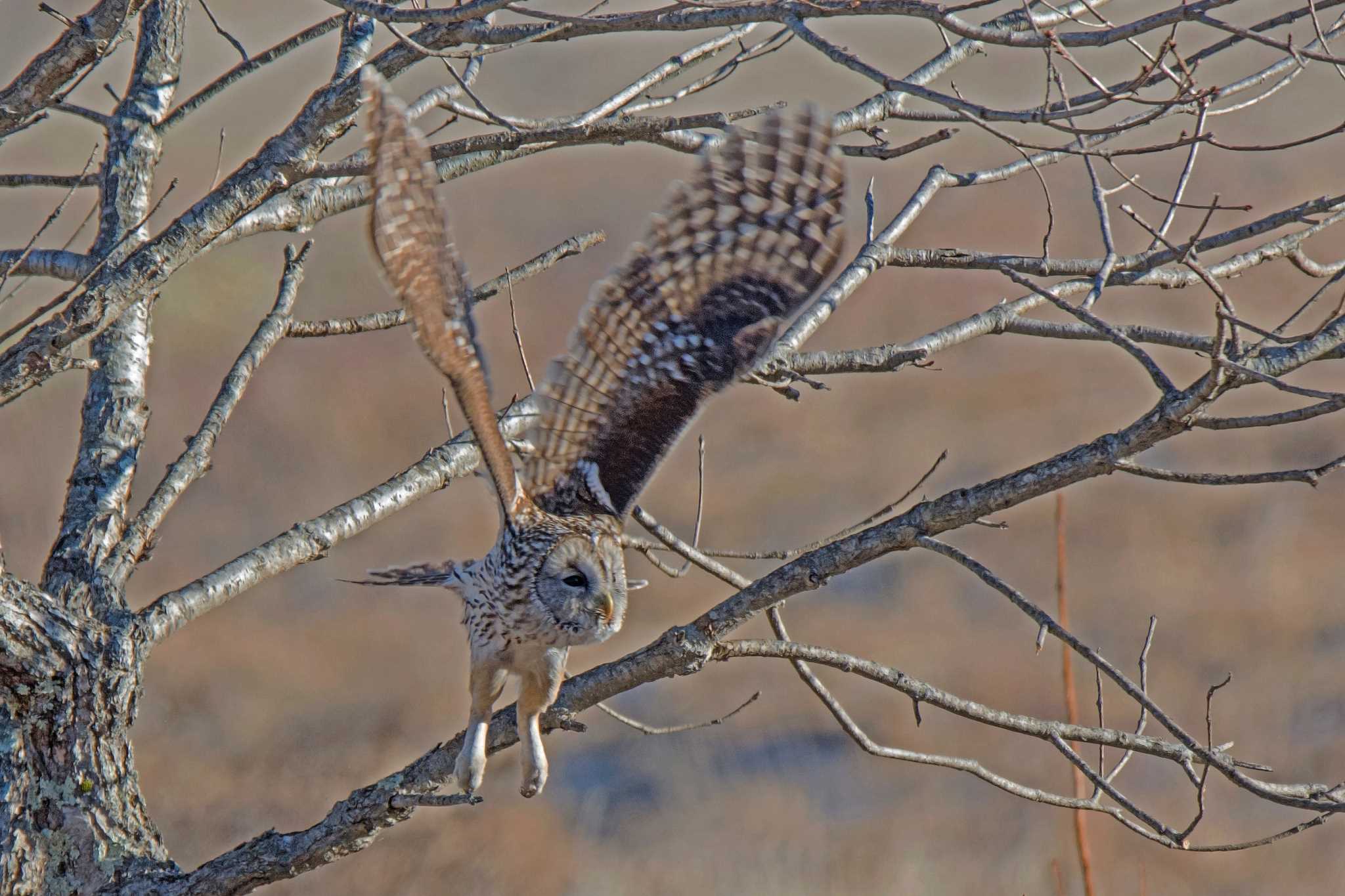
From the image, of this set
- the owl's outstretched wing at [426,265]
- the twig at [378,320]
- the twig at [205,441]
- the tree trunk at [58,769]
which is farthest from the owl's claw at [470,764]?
the twig at [378,320]

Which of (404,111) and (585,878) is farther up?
(585,878)

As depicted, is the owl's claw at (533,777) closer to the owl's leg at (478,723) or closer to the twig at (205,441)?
the owl's leg at (478,723)

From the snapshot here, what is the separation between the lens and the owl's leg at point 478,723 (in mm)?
2779

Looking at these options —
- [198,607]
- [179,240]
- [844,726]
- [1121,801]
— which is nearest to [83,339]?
[179,240]

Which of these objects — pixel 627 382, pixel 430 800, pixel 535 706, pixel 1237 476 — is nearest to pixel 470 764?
pixel 535 706

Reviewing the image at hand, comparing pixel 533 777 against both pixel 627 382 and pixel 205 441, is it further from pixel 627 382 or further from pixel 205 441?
pixel 205 441

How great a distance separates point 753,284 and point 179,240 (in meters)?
1.35

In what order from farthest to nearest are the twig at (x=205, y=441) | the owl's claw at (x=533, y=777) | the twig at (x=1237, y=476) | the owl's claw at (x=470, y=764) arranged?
the owl's claw at (x=533, y=777) → the twig at (x=205, y=441) → the owl's claw at (x=470, y=764) → the twig at (x=1237, y=476)

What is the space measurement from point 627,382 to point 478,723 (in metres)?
0.90

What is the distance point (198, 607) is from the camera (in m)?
2.94

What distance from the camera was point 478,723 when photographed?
298 centimetres

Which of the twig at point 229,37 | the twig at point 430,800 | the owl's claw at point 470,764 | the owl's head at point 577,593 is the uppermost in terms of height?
the twig at point 229,37

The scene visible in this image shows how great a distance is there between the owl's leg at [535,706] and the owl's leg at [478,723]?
0.23 ft

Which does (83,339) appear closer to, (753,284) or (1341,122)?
(753,284)
